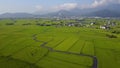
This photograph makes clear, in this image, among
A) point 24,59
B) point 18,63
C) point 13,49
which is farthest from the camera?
point 13,49

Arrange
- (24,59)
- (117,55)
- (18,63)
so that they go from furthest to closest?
(117,55) → (24,59) → (18,63)

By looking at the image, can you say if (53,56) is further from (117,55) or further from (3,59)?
(117,55)

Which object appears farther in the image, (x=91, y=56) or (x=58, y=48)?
(x=58, y=48)

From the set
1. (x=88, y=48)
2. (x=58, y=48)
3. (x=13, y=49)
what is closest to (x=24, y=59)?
(x=13, y=49)

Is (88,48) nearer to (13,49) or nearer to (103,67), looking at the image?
(103,67)

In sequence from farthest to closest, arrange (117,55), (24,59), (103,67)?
(117,55), (24,59), (103,67)

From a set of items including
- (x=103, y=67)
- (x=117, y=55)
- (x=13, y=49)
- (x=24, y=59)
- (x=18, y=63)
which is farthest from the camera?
(x=13, y=49)

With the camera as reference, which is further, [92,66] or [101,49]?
[101,49]

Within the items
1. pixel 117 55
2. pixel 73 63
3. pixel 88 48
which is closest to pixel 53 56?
pixel 73 63
